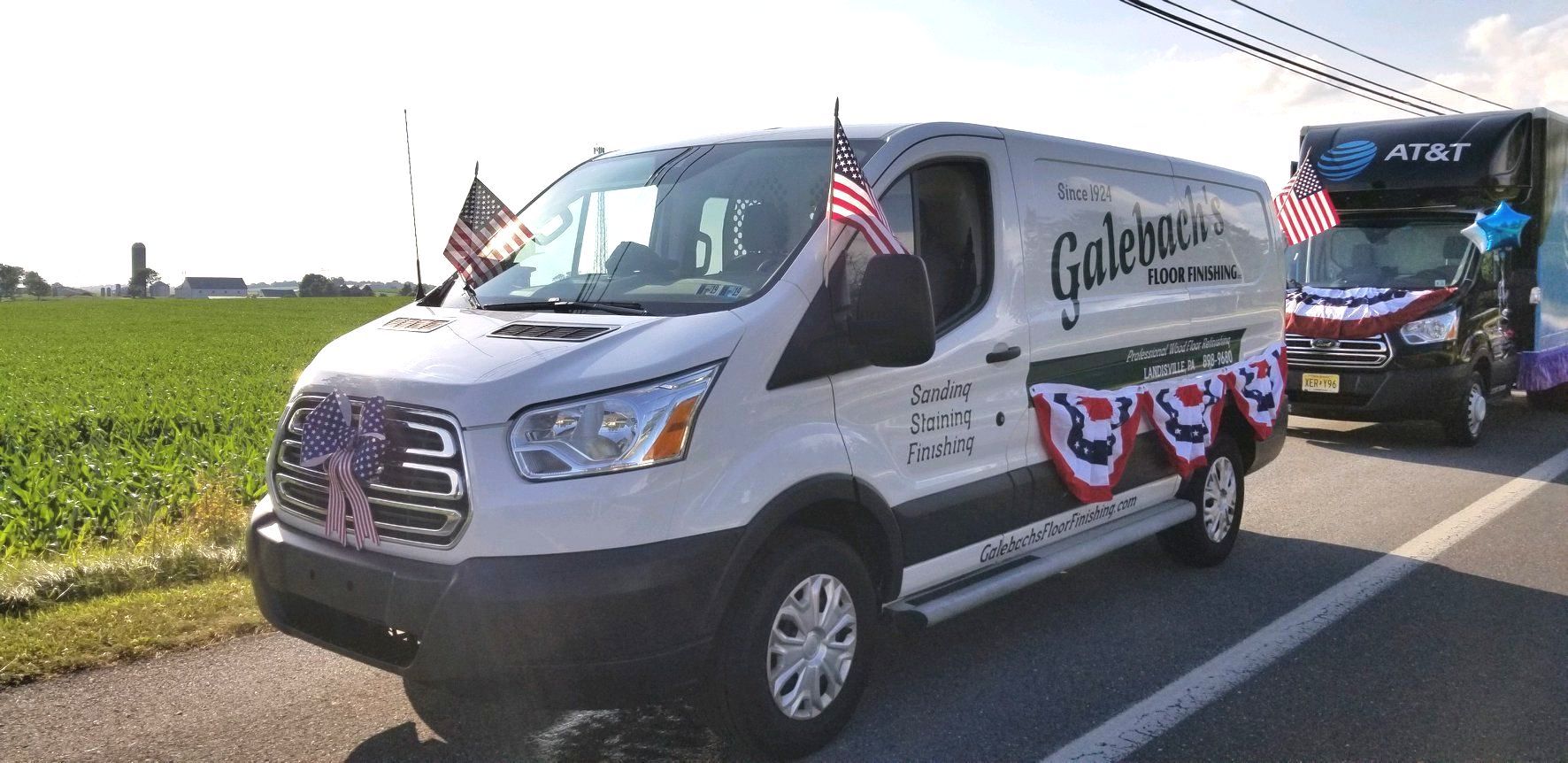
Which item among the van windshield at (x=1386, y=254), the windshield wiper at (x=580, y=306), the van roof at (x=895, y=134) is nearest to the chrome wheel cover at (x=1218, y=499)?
the van roof at (x=895, y=134)

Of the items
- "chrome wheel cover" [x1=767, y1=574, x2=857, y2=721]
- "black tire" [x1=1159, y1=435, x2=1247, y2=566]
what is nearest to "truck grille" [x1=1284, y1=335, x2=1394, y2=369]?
"black tire" [x1=1159, y1=435, x2=1247, y2=566]

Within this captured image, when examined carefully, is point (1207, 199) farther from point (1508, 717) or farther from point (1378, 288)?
point (1378, 288)

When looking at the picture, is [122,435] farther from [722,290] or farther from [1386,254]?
[1386,254]

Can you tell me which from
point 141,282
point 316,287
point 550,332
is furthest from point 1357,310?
point 141,282

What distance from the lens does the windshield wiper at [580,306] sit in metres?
3.90

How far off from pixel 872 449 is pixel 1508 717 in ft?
8.40

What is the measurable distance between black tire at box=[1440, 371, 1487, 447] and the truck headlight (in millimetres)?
528

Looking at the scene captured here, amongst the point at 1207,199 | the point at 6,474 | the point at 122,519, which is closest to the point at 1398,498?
the point at 1207,199

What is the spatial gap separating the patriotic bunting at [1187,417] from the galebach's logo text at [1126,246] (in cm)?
60

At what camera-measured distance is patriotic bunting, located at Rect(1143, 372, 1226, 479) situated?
582cm

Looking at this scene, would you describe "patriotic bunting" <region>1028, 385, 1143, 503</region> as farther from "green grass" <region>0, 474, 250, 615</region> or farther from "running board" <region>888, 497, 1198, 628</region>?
"green grass" <region>0, 474, 250, 615</region>

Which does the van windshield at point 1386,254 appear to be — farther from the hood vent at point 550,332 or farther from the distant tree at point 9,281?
the distant tree at point 9,281

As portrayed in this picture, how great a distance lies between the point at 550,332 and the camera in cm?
370

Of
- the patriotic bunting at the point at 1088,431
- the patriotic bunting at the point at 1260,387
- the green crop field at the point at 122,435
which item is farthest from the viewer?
the green crop field at the point at 122,435
